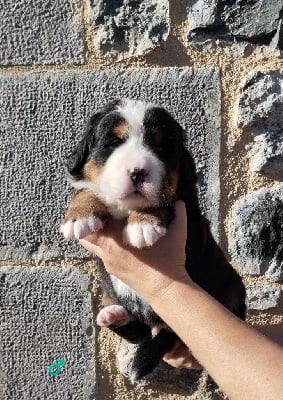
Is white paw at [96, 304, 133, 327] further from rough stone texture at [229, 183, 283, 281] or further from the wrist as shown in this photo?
rough stone texture at [229, 183, 283, 281]

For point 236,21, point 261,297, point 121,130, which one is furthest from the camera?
point 261,297

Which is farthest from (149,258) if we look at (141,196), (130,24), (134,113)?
(130,24)

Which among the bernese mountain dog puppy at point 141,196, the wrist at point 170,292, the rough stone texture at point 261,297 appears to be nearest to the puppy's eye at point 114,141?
the bernese mountain dog puppy at point 141,196

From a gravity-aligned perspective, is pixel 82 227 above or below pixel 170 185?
below

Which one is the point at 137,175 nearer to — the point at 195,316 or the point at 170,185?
the point at 170,185

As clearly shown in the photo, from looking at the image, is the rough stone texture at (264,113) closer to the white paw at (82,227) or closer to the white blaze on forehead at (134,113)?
the white blaze on forehead at (134,113)

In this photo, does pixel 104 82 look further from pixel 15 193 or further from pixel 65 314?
pixel 65 314

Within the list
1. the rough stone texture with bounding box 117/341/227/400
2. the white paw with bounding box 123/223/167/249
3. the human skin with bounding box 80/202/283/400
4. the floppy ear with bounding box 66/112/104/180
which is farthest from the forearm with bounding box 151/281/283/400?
the rough stone texture with bounding box 117/341/227/400
